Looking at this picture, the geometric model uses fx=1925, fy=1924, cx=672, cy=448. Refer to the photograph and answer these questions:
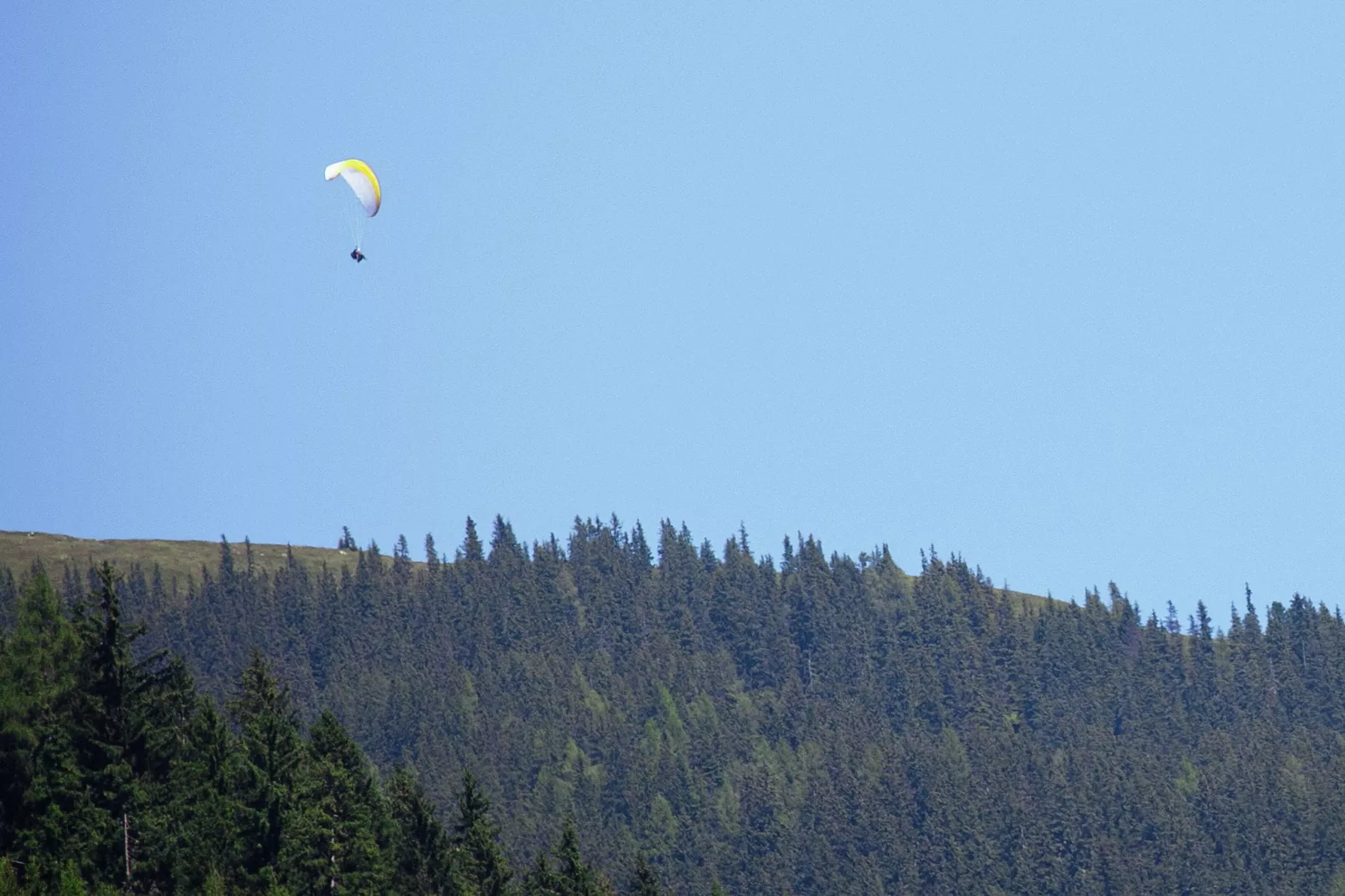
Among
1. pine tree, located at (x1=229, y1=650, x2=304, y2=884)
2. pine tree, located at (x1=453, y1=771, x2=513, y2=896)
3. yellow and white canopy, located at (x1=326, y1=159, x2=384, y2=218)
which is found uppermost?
yellow and white canopy, located at (x1=326, y1=159, x2=384, y2=218)

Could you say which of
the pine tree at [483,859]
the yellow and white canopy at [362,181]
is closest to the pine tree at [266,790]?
the pine tree at [483,859]

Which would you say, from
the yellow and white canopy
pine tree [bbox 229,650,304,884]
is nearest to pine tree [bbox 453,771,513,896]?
pine tree [bbox 229,650,304,884]

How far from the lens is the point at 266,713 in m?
85.2

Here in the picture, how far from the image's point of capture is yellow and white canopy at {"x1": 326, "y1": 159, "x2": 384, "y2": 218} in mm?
106312

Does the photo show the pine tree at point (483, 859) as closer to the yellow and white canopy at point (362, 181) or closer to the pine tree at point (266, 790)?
the pine tree at point (266, 790)

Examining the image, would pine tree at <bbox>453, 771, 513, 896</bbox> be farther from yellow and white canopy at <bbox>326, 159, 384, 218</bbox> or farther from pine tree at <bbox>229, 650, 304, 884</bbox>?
yellow and white canopy at <bbox>326, 159, 384, 218</bbox>

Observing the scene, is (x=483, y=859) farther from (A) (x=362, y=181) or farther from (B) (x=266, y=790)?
(A) (x=362, y=181)

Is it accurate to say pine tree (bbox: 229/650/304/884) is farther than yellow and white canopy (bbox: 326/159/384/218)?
No

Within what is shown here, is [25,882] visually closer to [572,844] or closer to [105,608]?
[105,608]

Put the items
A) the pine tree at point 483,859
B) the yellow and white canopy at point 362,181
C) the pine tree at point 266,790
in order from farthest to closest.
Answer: the yellow and white canopy at point 362,181
the pine tree at point 483,859
the pine tree at point 266,790

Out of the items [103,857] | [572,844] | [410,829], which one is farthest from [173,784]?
[572,844]

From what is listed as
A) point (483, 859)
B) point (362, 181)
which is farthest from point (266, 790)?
point (362, 181)

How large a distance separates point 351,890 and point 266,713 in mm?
10179

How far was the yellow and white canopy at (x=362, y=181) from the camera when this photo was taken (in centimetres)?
→ 10631
